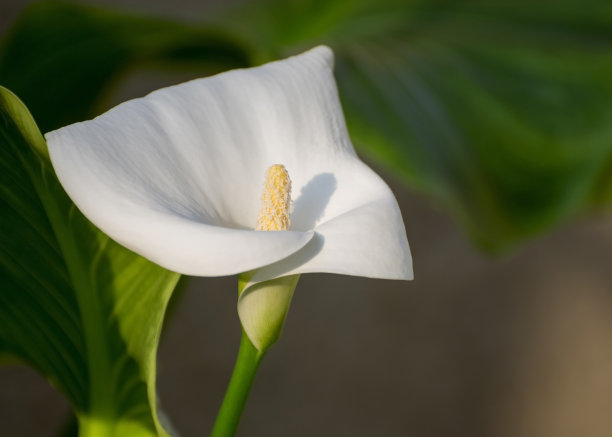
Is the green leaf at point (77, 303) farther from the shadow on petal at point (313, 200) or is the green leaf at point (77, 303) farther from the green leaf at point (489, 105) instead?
Result: the green leaf at point (489, 105)

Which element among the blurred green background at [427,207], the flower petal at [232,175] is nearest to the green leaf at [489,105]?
the blurred green background at [427,207]

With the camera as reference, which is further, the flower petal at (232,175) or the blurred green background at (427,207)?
the blurred green background at (427,207)

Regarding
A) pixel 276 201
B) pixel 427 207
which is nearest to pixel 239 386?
pixel 276 201

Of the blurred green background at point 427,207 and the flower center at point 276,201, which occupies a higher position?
the flower center at point 276,201

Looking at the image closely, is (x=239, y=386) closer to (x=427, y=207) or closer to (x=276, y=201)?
(x=276, y=201)

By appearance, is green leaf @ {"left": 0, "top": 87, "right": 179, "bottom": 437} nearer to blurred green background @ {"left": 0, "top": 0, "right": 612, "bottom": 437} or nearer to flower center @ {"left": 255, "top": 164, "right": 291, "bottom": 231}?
flower center @ {"left": 255, "top": 164, "right": 291, "bottom": 231}

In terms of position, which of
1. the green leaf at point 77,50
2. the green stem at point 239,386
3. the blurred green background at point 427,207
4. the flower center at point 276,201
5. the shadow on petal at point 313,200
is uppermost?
the flower center at point 276,201

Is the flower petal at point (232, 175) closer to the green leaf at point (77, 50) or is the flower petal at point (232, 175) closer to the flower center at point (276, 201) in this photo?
the flower center at point (276, 201)
